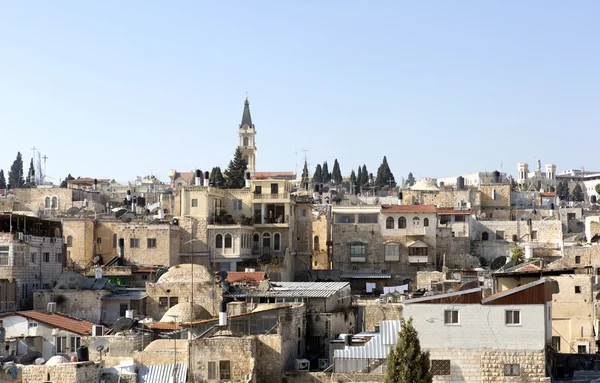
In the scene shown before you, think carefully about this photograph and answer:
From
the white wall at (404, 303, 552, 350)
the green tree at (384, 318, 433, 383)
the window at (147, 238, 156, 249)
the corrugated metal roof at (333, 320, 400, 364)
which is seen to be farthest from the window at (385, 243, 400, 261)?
the green tree at (384, 318, 433, 383)

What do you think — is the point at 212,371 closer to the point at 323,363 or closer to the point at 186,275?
the point at 323,363

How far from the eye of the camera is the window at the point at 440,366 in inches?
1137

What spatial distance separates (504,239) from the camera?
2758 inches

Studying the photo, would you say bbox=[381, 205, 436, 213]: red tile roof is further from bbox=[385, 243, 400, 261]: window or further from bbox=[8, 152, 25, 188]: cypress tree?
bbox=[8, 152, 25, 188]: cypress tree

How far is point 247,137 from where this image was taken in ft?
495

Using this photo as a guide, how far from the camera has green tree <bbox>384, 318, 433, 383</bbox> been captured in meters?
27.4

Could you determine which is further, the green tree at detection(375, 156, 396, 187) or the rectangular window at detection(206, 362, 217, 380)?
the green tree at detection(375, 156, 396, 187)

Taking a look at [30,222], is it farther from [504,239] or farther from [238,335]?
[504,239]

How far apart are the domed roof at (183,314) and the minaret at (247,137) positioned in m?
108

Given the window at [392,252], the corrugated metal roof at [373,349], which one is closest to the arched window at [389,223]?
the window at [392,252]

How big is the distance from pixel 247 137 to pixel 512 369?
405 feet

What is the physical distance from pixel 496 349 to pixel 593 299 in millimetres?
12257

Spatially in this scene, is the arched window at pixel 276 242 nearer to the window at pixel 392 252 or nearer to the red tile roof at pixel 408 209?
the window at pixel 392 252

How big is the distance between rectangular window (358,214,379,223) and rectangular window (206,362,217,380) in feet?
98.3
